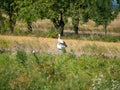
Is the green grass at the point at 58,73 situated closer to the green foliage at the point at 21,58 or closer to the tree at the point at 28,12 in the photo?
the green foliage at the point at 21,58

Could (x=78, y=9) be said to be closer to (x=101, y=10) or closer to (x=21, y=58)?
(x=101, y=10)

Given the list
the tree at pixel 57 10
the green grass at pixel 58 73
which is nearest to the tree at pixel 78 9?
the tree at pixel 57 10

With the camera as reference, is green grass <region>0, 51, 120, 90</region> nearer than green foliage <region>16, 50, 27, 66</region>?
Yes

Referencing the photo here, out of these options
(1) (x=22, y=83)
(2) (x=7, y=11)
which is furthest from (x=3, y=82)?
(2) (x=7, y=11)

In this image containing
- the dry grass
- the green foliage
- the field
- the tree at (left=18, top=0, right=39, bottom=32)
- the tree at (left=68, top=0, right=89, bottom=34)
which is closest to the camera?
the field

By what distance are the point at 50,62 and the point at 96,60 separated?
196 centimetres

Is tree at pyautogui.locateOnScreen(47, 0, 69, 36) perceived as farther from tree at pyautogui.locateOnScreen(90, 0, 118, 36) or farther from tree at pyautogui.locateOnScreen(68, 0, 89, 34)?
tree at pyautogui.locateOnScreen(90, 0, 118, 36)

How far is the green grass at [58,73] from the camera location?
42.3 ft

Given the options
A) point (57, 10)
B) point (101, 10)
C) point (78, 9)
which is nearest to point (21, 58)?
point (78, 9)

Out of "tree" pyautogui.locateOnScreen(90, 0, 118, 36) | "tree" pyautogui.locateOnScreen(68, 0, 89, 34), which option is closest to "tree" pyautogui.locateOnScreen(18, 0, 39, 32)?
"tree" pyautogui.locateOnScreen(68, 0, 89, 34)

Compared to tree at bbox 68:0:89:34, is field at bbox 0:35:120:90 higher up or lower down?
higher up

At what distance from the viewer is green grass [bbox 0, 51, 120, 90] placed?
42.3 feet

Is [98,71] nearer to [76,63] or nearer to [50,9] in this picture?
[76,63]

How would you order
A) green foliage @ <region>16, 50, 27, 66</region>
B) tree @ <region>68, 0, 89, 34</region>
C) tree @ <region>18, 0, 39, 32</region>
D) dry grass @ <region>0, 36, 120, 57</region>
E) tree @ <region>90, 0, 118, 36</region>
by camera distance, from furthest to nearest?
tree @ <region>18, 0, 39, 32</region>, tree @ <region>90, 0, 118, 36</region>, tree @ <region>68, 0, 89, 34</region>, dry grass @ <region>0, 36, 120, 57</region>, green foliage @ <region>16, 50, 27, 66</region>
